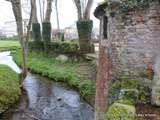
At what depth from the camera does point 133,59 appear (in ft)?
21.3

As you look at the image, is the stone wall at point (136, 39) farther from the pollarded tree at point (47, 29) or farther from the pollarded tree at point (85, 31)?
the pollarded tree at point (47, 29)

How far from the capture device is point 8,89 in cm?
1190

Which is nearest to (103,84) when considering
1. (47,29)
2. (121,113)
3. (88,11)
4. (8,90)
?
(121,113)

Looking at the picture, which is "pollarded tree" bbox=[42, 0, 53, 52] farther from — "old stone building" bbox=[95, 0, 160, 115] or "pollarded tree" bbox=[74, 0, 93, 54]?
"old stone building" bbox=[95, 0, 160, 115]

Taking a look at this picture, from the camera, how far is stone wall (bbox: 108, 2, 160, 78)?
6059 mm

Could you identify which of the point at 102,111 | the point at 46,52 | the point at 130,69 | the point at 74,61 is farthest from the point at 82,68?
the point at 130,69

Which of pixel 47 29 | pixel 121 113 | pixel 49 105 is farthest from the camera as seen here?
pixel 47 29

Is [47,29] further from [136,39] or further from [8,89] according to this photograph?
[136,39]

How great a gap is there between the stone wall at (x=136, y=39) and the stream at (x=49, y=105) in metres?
3.96

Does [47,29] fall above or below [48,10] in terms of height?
below

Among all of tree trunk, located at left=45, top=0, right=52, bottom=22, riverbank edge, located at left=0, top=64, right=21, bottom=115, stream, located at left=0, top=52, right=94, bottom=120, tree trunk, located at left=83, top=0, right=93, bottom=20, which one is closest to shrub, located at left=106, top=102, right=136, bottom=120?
stream, located at left=0, top=52, right=94, bottom=120

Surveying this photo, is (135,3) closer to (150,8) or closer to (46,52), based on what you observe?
(150,8)

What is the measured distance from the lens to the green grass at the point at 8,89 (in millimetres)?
11078

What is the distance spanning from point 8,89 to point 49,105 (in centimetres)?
190
